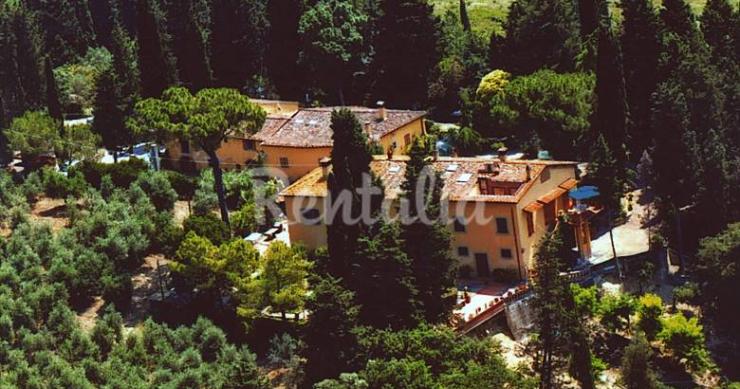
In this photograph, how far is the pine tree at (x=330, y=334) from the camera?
1656 inches

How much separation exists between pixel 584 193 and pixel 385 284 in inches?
548

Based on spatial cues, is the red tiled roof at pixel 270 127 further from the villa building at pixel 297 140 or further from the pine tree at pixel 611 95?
the pine tree at pixel 611 95

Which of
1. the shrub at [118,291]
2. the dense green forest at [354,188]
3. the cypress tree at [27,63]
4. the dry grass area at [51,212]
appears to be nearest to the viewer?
the dense green forest at [354,188]

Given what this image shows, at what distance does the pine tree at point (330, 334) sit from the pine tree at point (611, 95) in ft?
66.5

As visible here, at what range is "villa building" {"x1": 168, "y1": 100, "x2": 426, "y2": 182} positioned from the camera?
58.1m

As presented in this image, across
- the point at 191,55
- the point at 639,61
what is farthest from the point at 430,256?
the point at 191,55

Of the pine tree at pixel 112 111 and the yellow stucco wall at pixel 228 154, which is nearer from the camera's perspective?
the yellow stucco wall at pixel 228 154

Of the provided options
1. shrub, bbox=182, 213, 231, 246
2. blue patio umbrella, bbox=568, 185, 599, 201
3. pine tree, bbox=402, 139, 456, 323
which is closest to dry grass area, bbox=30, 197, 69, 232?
shrub, bbox=182, 213, 231, 246

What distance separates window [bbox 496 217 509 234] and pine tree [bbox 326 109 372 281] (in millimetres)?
6567

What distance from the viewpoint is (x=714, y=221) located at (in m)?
50.0

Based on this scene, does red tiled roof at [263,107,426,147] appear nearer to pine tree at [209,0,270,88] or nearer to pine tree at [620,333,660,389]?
pine tree at [209,0,270,88]

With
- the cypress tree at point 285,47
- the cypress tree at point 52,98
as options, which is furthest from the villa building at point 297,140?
the cypress tree at point 52,98

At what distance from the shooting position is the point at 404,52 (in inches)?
2707

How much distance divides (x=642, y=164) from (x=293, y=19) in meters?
26.9
